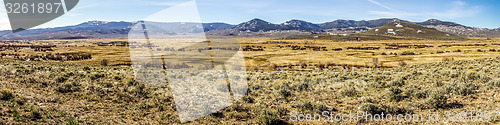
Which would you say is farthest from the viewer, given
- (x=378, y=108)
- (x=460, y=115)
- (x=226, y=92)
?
(x=226, y=92)

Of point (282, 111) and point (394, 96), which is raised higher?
point (394, 96)

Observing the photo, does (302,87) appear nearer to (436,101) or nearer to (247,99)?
(247,99)

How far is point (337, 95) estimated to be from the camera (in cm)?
1363

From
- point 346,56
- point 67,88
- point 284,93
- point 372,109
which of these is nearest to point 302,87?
point 284,93

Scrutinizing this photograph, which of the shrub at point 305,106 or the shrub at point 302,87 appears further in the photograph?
the shrub at point 302,87

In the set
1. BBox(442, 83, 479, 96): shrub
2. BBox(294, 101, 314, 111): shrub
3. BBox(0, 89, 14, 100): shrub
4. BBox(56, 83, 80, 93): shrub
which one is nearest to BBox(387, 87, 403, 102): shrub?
BBox(442, 83, 479, 96): shrub

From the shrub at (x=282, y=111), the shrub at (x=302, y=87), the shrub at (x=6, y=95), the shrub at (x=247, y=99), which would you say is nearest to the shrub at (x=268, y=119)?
the shrub at (x=282, y=111)

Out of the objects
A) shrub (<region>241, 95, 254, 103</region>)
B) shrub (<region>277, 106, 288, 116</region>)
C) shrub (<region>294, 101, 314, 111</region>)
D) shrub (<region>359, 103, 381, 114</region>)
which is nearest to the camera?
shrub (<region>359, 103, 381, 114</region>)

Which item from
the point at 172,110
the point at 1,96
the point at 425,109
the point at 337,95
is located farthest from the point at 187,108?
the point at 425,109

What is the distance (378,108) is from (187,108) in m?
8.66

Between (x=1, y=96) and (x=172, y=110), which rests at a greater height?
(x=1, y=96)

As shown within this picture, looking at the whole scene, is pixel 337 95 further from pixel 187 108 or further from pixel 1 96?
pixel 1 96

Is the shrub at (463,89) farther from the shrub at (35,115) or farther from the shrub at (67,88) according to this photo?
the shrub at (67,88)

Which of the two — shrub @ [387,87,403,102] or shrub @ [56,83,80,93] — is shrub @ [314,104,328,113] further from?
shrub @ [56,83,80,93]
